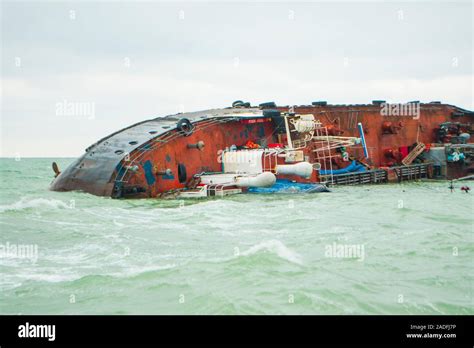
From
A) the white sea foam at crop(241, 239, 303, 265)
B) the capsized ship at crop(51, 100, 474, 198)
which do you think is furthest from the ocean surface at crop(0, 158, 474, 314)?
the capsized ship at crop(51, 100, 474, 198)

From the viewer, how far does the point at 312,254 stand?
17.5 meters

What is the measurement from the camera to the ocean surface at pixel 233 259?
13133mm

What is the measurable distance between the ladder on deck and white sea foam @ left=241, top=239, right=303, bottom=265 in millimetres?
33323

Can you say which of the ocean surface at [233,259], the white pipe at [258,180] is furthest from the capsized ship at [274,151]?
the ocean surface at [233,259]

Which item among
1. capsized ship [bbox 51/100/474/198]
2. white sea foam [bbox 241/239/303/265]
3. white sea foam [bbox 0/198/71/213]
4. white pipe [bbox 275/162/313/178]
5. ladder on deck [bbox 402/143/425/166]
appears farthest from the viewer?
ladder on deck [bbox 402/143/425/166]

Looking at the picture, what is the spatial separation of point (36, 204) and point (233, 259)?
13.3 meters

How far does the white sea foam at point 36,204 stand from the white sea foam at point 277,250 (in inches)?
450

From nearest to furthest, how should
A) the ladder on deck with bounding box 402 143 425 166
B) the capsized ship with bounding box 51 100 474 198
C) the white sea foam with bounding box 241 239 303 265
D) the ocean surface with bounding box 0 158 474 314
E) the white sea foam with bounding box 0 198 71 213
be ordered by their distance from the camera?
the ocean surface with bounding box 0 158 474 314
the white sea foam with bounding box 241 239 303 265
the white sea foam with bounding box 0 198 71 213
the capsized ship with bounding box 51 100 474 198
the ladder on deck with bounding box 402 143 425 166

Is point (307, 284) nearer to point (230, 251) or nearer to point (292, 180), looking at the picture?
point (230, 251)

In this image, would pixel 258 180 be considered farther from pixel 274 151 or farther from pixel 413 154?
pixel 413 154

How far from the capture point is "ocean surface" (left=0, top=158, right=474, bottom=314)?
13133mm

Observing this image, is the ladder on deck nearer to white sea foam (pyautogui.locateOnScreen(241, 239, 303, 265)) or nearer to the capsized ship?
the capsized ship
